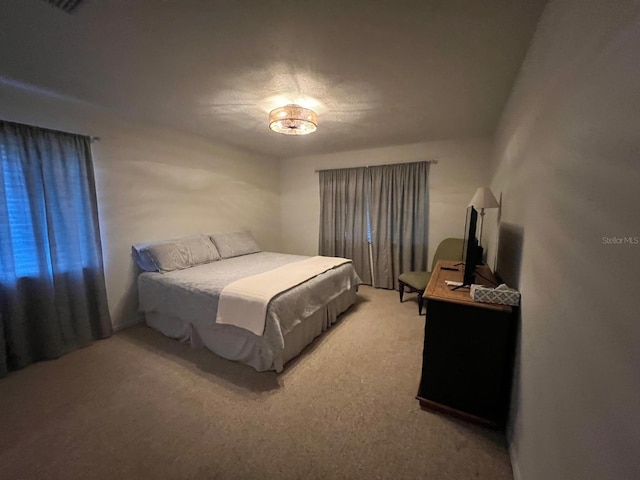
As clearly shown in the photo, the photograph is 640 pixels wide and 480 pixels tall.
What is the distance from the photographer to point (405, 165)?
3.91m

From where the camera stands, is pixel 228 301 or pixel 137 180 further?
pixel 137 180

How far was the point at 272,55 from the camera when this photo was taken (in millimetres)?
1662

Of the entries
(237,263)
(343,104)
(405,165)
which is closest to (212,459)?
(237,263)

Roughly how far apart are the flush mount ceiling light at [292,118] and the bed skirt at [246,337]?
6.00 feet

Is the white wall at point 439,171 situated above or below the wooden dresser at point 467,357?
above

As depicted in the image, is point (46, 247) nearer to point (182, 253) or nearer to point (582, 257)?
point (182, 253)

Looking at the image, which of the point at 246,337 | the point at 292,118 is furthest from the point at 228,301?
the point at 292,118

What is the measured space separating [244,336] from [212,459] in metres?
0.84

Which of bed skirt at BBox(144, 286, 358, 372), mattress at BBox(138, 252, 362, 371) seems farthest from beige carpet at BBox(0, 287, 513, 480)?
mattress at BBox(138, 252, 362, 371)

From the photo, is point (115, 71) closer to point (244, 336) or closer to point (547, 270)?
point (244, 336)

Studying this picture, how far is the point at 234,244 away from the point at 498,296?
3.27 m

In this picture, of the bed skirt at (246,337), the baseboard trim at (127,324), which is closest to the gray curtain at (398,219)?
the bed skirt at (246,337)

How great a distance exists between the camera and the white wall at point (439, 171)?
11.6 ft

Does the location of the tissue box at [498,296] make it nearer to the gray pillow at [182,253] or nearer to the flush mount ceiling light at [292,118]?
the flush mount ceiling light at [292,118]
